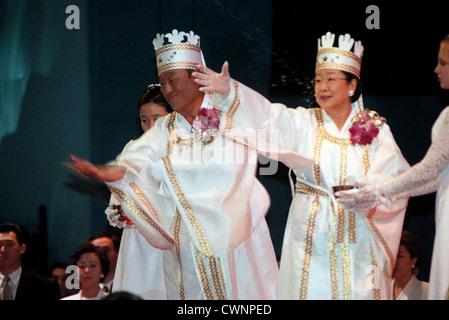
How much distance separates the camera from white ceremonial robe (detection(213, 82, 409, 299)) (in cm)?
392

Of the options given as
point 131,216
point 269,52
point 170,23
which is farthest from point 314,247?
point 170,23

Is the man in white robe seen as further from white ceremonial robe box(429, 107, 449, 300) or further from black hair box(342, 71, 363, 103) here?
white ceremonial robe box(429, 107, 449, 300)

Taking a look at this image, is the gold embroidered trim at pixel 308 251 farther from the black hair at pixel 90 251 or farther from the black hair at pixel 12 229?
the black hair at pixel 12 229

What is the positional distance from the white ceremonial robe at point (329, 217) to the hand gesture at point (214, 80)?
55 millimetres

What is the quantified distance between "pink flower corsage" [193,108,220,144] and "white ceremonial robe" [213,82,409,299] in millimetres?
183

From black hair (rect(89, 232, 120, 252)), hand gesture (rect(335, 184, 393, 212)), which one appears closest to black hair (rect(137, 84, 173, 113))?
black hair (rect(89, 232, 120, 252))

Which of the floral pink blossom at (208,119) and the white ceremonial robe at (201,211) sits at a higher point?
the floral pink blossom at (208,119)

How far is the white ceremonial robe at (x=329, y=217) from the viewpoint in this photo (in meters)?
3.92

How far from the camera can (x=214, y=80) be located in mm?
4031

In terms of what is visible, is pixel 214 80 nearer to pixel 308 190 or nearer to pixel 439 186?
pixel 308 190

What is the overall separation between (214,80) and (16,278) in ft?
6.82

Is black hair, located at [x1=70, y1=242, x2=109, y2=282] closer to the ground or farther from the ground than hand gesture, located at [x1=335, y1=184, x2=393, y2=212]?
closer to the ground

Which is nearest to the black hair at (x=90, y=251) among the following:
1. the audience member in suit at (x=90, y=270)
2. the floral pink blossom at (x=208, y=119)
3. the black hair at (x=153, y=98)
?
the audience member in suit at (x=90, y=270)

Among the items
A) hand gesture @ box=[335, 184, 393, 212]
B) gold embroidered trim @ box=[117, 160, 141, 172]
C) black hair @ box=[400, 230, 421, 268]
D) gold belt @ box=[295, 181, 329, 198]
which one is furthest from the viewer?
black hair @ box=[400, 230, 421, 268]
